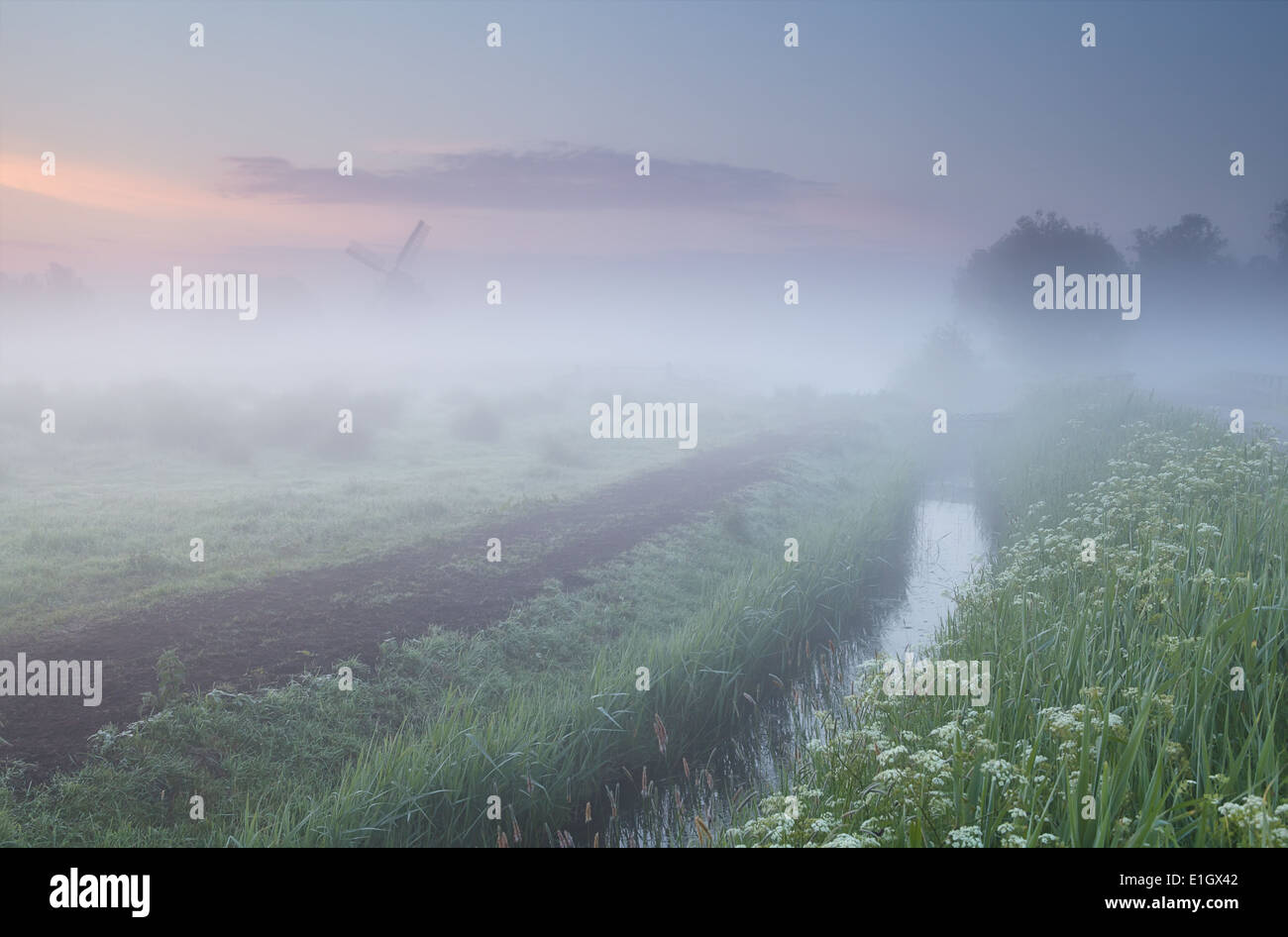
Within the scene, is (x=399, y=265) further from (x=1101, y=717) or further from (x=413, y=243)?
(x=1101, y=717)

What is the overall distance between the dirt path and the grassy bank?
21.3 feet

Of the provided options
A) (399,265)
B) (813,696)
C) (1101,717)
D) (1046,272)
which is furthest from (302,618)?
(1046,272)

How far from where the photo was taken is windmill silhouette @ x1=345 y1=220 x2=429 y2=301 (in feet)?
214

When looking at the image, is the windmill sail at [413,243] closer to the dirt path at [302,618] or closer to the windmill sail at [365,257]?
the windmill sail at [365,257]

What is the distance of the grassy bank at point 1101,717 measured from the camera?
425cm

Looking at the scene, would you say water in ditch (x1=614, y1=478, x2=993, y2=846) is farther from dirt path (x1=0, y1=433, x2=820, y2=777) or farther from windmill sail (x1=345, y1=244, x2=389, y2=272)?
windmill sail (x1=345, y1=244, x2=389, y2=272)

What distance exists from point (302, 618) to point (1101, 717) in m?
10.6

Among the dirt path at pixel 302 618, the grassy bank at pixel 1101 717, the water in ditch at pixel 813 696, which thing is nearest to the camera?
the grassy bank at pixel 1101 717

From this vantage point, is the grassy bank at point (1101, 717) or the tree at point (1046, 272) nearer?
the grassy bank at point (1101, 717)

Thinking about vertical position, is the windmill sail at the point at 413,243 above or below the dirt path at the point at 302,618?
above

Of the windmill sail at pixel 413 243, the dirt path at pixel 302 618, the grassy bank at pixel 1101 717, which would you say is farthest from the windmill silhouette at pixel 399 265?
the grassy bank at pixel 1101 717

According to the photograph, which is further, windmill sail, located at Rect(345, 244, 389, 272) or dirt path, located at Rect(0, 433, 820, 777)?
windmill sail, located at Rect(345, 244, 389, 272)

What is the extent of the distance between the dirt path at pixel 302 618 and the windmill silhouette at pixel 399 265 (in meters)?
52.8

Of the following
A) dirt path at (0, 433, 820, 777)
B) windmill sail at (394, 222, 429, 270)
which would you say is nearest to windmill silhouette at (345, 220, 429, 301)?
windmill sail at (394, 222, 429, 270)
